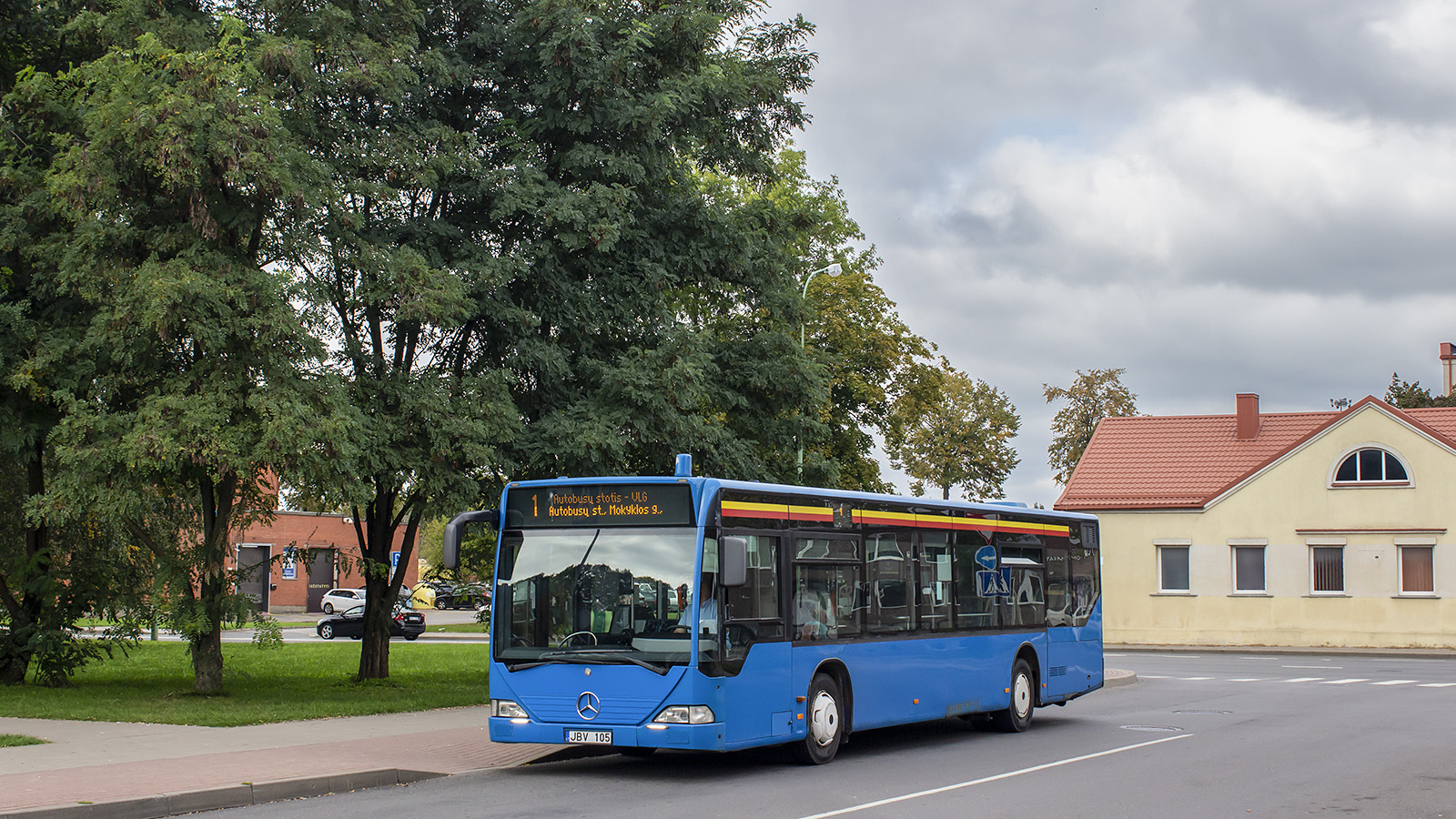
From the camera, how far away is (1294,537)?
44781mm

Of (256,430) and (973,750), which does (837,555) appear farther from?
(256,430)

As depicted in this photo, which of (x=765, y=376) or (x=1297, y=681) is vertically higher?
(x=765, y=376)

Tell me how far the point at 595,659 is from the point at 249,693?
10.8 metres

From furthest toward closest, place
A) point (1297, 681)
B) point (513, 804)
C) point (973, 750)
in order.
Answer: point (1297, 681) < point (973, 750) < point (513, 804)

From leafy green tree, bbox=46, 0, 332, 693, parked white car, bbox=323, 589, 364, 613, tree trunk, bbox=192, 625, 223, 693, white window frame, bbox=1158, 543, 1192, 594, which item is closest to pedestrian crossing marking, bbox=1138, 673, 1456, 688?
white window frame, bbox=1158, 543, 1192, 594

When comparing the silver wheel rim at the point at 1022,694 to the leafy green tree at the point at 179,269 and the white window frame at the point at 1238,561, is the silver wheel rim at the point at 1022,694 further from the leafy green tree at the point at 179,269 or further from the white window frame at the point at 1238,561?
the white window frame at the point at 1238,561

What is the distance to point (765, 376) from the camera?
23547 mm

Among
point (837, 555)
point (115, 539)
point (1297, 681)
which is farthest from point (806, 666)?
point (1297, 681)

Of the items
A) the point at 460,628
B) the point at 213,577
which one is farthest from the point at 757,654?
the point at 460,628

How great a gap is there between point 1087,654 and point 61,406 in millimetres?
14178

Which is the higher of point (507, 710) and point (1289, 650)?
point (507, 710)

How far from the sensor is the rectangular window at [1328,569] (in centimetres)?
4416

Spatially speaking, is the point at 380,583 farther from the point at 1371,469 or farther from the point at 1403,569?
the point at 1403,569

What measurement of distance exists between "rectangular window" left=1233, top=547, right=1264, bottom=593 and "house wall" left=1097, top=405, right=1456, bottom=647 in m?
0.25
